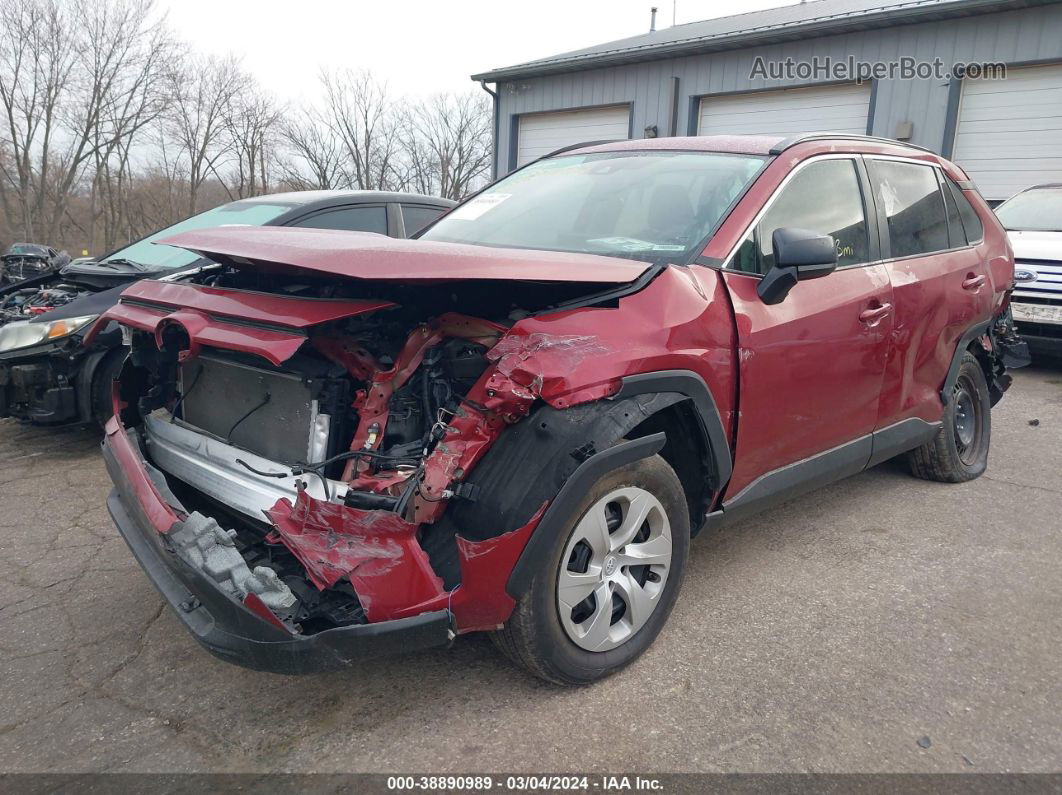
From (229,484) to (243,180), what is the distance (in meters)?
31.5

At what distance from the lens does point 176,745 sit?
2193 millimetres

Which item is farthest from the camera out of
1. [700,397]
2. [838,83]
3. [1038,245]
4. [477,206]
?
[838,83]

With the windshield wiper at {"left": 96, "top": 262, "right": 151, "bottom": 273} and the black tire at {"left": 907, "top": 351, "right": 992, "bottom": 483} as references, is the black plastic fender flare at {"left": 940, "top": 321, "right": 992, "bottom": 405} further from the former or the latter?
the windshield wiper at {"left": 96, "top": 262, "right": 151, "bottom": 273}

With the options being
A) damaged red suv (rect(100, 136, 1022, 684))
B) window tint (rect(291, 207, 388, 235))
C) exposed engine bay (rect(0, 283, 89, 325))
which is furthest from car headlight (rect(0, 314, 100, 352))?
damaged red suv (rect(100, 136, 1022, 684))

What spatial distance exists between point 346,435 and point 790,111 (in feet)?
41.5

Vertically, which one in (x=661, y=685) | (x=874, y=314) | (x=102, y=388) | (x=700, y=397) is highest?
(x=874, y=314)

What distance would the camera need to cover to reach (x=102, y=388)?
4.70m

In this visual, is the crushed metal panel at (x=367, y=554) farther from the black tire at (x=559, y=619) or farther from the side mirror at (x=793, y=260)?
the side mirror at (x=793, y=260)

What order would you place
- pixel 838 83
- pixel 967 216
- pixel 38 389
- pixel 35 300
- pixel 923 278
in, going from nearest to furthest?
pixel 923 278 < pixel 967 216 < pixel 38 389 < pixel 35 300 < pixel 838 83

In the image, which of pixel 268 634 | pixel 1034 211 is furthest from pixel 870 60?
pixel 268 634

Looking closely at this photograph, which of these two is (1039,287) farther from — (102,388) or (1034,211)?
(102,388)

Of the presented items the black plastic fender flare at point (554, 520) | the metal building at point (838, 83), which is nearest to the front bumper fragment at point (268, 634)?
the black plastic fender flare at point (554, 520)

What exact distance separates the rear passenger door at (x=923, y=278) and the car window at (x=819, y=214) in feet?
0.65

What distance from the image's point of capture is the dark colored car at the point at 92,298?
457 cm
